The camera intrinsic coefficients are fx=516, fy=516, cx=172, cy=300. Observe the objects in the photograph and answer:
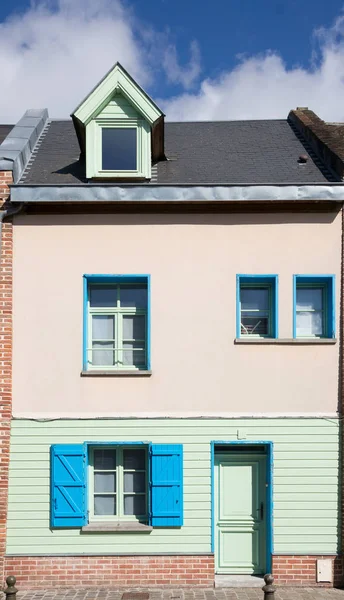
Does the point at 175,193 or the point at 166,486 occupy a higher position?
the point at 175,193

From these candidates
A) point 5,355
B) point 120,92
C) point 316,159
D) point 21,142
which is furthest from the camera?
point 316,159

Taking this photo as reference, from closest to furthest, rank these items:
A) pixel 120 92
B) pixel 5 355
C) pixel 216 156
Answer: pixel 5 355 → pixel 120 92 → pixel 216 156

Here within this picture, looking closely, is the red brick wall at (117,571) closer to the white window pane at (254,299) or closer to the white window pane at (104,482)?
the white window pane at (104,482)

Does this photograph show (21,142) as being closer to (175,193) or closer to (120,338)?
(175,193)

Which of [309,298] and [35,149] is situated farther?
[35,149]

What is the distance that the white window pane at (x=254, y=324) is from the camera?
8.80 m

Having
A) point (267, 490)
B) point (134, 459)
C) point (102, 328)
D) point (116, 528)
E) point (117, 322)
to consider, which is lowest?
point (116, 528)

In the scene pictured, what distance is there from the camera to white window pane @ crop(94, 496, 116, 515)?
8.57 metres

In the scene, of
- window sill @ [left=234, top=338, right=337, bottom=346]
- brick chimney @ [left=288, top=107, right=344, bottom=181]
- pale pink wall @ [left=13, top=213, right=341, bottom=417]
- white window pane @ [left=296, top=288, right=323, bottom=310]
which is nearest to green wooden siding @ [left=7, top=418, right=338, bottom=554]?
pale pink wall @ [left=13, top=213, right=341, bottom=417]

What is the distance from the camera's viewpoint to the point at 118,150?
29.8ft

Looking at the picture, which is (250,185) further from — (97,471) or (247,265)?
(97,471)

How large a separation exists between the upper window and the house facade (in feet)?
0.08

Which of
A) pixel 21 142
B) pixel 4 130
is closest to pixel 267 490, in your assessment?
pixel 21 142

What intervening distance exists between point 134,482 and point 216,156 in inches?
244
